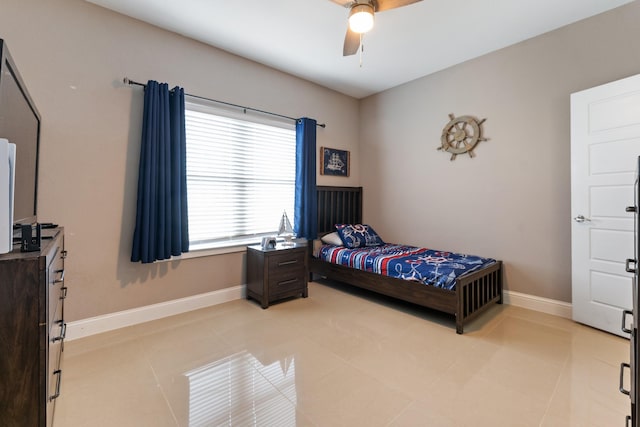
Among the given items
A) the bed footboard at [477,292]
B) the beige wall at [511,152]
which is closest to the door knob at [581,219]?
the beige wall at [511,152]

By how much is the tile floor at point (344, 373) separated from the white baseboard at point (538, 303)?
0.10 m

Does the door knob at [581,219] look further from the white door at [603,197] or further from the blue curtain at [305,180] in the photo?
the blue curtain at [305,180]

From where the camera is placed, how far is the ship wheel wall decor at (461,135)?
3.30m

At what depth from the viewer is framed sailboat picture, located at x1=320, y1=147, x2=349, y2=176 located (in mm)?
4113

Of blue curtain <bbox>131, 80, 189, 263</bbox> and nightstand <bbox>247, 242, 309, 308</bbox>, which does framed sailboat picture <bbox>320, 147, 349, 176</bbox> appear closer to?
nightstand <bbox>247, 242, 309, 308</bbox>

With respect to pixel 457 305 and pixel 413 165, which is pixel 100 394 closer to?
pixel 457 305

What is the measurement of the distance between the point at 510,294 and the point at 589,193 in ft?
4.06

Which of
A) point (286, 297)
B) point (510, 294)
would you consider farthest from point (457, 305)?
point (286, 297)

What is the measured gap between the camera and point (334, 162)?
4.25 metres

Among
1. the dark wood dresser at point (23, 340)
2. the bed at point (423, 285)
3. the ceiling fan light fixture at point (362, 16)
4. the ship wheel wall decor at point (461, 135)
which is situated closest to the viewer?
the dark wood dresser at point (23, 340)

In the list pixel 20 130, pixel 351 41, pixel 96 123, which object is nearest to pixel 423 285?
pixel 351 41

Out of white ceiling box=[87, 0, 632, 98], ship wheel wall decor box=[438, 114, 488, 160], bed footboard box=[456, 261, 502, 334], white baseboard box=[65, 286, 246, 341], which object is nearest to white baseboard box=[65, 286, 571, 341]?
white baseboard box=[65, 286, 246, 341]

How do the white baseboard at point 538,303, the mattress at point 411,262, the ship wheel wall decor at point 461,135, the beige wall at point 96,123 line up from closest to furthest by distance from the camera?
the beige wall at point 96,123 → the mattress at point 411,262 → the white baseboard at point 538,303 → the ship wheel wall decor at point 461,135

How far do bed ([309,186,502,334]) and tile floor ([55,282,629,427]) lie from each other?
0.60ft
